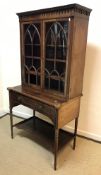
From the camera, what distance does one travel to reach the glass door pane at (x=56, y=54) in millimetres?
1639

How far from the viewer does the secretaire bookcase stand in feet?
5.16

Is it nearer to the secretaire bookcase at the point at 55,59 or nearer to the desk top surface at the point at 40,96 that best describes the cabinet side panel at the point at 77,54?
the secretaire bookcase at the point at 55,59

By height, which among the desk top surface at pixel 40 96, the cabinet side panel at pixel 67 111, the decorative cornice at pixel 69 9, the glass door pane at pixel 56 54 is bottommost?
the cabinet side panel at pixel 67 111

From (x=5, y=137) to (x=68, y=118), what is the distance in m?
1.09

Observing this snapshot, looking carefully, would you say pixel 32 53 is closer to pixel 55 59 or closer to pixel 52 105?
pixel 55 59

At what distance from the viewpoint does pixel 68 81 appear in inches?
65.4

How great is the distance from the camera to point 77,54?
166cm

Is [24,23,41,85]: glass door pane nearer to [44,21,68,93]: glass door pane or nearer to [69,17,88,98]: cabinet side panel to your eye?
[44,21,68,93]: glass door pane

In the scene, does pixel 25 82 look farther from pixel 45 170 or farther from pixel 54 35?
pixel 45 170

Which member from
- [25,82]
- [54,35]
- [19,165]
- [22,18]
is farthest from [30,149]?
[22,18]

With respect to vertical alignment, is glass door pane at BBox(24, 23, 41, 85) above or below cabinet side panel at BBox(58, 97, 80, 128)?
above

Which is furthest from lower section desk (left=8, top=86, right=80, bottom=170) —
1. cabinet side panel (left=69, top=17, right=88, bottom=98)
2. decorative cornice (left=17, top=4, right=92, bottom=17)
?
decorative cornice (left=17, top=4, right=92, bottom=17)

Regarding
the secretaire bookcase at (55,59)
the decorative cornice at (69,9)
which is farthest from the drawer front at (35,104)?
the decorative cornice at (69,9)

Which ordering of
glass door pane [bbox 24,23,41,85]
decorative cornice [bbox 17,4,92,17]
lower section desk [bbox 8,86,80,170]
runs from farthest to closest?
glass door pane [bbox 24,23,41,85] < lower section desk [bbox 8,86,80,170] < decorative cornice [bbox 17,4,92,17]
